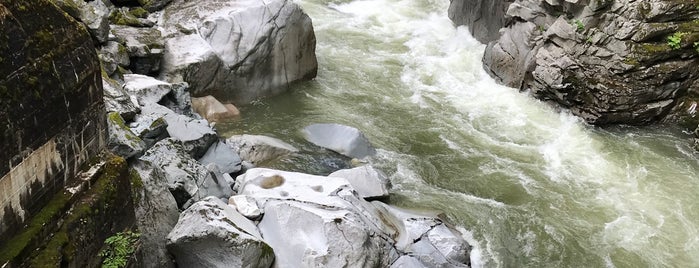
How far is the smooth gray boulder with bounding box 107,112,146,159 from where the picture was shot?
604 centimetres

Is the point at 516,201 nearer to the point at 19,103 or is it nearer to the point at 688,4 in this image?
the point at 688,4

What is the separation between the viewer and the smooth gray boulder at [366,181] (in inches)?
331

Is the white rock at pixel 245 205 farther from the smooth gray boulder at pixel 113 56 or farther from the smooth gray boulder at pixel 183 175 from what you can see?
the smooth gray boulder at pixel 113 56

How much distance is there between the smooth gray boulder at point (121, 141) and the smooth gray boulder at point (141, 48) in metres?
3.70

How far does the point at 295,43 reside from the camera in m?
12.1

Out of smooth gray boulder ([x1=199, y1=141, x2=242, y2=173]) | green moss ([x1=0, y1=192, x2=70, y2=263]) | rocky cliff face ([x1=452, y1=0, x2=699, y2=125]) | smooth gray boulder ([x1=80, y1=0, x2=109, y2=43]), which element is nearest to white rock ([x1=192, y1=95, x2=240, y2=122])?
smooth gray boulder ([x1=199, y1=141, x2=242, y2=173])

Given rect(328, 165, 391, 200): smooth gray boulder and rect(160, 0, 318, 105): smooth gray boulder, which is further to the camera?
rect(160, 0, 318, 105): smooth gray boulder

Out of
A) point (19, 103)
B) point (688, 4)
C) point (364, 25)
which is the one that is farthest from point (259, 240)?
point (364, 25)

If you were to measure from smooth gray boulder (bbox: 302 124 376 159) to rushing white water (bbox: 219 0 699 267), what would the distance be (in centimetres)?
30

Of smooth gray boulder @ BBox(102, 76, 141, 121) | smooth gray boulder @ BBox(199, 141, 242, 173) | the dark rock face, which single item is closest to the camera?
smooth gray boulder @ BBox(102, 76, 141, 121)

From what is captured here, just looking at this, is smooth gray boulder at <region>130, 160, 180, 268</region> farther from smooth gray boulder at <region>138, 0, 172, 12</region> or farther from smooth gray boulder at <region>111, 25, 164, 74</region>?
smooth gray boulder at <region>138, 0, 172, 12</region>

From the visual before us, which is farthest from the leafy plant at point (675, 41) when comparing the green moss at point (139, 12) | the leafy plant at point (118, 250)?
the leafy plant at point (118, 250)

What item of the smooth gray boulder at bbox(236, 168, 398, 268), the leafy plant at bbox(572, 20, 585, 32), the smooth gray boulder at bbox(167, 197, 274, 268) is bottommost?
the smooth gray boulder at bbox(236, 168, 398, 268)

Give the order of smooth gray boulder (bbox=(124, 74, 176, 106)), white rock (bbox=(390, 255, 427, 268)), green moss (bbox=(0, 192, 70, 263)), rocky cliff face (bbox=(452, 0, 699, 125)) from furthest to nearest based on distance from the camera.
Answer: rocky cliff face (bbox=(452, 0, 699, 125))
smooth gray boulder (bbox=(124, 74, 176, 106))
white rock (bbox=(390, 255, 427, 268))
green moss (bbox=(0, 192, 70, 263))
